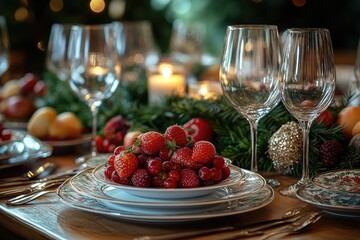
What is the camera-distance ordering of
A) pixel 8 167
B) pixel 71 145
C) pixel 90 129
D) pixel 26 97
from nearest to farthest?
pixel 8 167 → pixel 71 145 → pixel 90 129 → pixel 26 97

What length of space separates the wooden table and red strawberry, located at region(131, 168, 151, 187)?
0.06 m

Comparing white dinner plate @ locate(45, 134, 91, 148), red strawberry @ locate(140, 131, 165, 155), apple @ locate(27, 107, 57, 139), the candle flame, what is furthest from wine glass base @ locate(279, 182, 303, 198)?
the candle flame

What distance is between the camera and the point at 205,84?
6.16 ft

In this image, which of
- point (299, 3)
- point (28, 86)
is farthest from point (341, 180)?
point (299, 3)

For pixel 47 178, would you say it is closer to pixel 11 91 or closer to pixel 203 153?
pixel 203 153

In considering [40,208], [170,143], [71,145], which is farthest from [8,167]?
[170,143]

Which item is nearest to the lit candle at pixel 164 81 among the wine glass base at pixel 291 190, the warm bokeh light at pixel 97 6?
the wine glass base at pixel 291 190

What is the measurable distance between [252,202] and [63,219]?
0.30 meters

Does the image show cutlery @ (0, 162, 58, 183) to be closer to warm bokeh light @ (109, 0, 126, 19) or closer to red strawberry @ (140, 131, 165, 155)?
red strawberry @ (140, 131, 165, 155)

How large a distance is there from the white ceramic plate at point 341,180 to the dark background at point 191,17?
9.79 ft

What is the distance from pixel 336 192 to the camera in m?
1.11

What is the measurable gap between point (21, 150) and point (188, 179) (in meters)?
0.59

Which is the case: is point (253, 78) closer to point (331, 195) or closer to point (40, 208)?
point (331, 195)

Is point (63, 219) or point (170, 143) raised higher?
point (170, 143)
